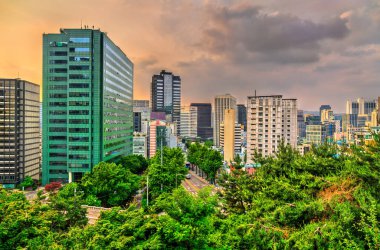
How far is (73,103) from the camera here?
6619cm

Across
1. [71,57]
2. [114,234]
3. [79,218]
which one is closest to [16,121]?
[71,57]

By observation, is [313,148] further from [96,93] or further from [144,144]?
[144,144]

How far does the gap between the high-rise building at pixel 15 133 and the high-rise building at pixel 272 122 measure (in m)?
66.0

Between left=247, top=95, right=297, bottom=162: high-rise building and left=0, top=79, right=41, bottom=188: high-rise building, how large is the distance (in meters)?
66.0

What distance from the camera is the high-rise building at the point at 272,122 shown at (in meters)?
83.9

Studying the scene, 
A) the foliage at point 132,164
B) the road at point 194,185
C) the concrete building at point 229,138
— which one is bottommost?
the road at point 194,185

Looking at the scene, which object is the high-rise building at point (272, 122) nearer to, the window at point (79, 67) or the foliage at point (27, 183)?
the window at point (79, 67)

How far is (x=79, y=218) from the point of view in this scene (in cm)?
2473

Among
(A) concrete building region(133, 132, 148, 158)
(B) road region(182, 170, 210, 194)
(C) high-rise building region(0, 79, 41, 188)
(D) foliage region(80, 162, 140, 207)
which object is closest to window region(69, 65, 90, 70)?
(C) high-rise building region(0, 79, 41, 188)

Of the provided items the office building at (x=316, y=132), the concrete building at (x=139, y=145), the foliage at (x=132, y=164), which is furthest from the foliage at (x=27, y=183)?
the office building at (x=316, y=132)

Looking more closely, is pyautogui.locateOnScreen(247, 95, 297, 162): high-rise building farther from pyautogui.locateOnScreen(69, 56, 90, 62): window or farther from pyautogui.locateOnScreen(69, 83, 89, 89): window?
pyautogui.locateOnScreen(69, 56, 90, 62): window

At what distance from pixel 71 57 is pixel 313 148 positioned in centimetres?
6246

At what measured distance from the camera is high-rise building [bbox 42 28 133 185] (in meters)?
65.3

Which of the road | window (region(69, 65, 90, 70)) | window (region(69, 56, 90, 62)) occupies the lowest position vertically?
the road
